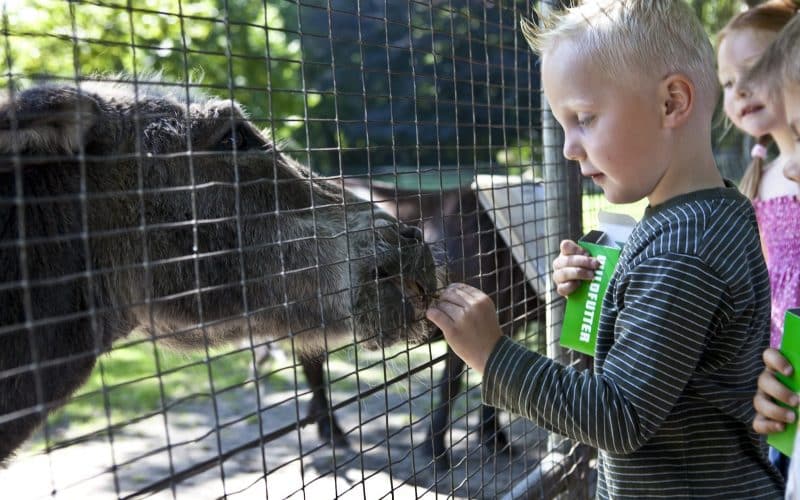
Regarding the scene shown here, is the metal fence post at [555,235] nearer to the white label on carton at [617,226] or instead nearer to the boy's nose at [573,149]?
the white label on carton at [617,226]

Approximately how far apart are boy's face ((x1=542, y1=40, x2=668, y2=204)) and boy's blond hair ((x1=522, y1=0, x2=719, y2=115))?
32 mm

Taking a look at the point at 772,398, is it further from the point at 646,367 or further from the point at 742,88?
the point at 742,88

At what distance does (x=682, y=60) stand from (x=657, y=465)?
106cm

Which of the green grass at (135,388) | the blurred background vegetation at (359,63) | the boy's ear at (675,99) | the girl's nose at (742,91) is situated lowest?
the green grass at (135,388)

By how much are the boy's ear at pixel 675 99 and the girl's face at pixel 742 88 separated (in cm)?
151

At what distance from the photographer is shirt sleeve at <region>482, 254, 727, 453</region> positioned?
1590mm

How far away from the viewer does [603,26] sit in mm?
1755

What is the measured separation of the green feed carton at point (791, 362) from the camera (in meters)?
1.70

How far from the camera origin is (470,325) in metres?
1.83

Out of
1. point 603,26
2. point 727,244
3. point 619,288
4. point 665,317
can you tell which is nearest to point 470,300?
point 619,288

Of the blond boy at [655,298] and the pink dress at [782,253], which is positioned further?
the pink dress at [782,253]

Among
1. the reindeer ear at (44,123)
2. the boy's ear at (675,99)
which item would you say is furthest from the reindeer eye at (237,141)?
the boy's ear at (675,99)

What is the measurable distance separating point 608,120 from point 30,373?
5.88 feet

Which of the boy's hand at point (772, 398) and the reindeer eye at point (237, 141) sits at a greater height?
the reindeer eye at point (237, 141)
